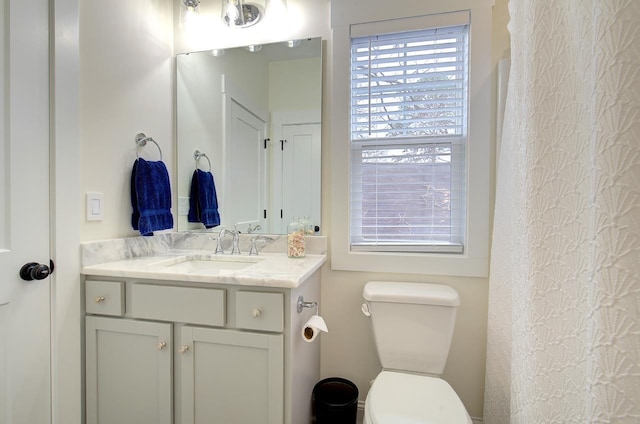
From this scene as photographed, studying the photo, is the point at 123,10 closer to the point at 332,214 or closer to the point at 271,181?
the point at 271,181

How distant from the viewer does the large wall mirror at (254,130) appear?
151cm

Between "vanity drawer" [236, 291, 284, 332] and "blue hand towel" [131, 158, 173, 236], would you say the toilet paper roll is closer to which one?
"vanity drawer" [236, 291, 284, 332]

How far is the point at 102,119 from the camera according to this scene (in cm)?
125

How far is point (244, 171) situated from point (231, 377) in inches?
39.7

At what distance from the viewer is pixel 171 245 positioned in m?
1.65

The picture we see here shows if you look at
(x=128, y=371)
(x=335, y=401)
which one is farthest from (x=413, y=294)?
(x=128, y=371)

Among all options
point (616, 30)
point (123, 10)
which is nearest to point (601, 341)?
point (616, 30)

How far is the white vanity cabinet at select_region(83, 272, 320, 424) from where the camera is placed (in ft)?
3.30

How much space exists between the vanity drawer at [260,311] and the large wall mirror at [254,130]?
571 millimetres

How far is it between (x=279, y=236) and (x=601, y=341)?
4.10 ft

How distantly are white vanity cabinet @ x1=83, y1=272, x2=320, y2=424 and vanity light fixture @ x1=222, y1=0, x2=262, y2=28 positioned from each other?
139 centimetres

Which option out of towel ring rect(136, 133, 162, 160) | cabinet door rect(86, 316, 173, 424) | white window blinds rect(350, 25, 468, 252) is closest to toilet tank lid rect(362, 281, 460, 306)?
white window blinds rect(350, 25, 468, 252)

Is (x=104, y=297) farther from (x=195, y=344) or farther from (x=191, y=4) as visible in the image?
(x=191, y=4)

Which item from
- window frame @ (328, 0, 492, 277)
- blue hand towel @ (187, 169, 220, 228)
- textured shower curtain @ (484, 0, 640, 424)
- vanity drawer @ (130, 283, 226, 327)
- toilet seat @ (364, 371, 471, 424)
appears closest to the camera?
textured shower curtain @ (484, 0, 640, 424)
